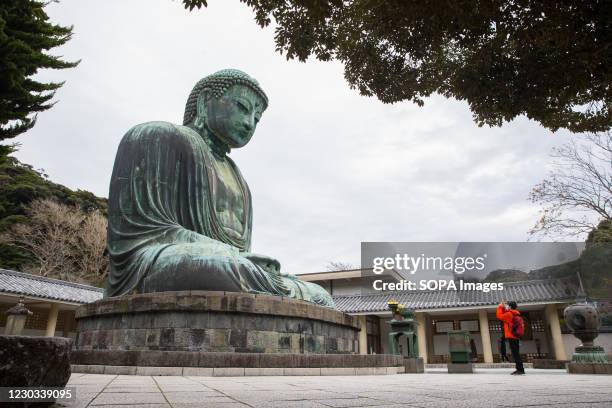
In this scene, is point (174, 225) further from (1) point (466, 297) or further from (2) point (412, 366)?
(1) point (466, 297)

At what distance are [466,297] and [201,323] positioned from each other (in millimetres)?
15413

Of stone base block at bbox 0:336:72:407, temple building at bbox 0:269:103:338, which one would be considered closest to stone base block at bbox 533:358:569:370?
stone base block at bbox 0:336:72:407

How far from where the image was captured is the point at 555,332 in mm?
15219

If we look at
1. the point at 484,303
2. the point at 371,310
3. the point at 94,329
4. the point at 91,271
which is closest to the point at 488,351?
the point at 484,303

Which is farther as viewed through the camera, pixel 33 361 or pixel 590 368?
pixel 590 368

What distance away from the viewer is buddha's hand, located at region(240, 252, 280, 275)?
→ 236 inches

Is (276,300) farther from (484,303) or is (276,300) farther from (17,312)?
(484,303)

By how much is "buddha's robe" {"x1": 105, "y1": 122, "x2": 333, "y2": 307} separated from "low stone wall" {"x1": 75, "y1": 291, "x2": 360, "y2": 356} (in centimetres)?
33

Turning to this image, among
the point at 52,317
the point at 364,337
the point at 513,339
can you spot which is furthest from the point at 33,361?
the point at 364,337

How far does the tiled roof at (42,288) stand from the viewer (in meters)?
13.7

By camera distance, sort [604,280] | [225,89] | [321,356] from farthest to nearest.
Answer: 1. [604,280]
2. [225,89]
3. [321,356]

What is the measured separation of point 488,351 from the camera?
1575 cm

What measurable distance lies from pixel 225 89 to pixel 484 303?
520 inches

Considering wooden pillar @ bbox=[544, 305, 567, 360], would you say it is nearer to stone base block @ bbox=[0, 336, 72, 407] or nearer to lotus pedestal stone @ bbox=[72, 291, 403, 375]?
lotus pedestal stone @ bbox=[72, 291, 403, 375]
